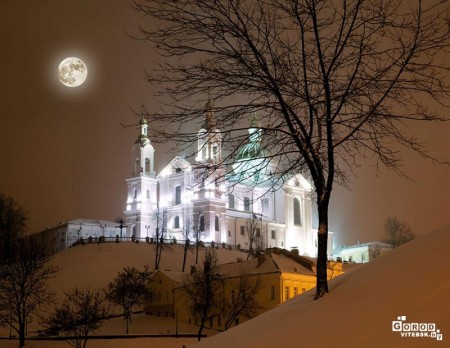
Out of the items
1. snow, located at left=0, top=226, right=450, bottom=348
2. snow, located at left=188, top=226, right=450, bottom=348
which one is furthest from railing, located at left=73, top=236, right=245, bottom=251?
snow, located at left=188, top=226, right=450, bottom=348

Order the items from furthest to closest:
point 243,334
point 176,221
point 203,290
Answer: point 176,221
point 203,290
point 243,334

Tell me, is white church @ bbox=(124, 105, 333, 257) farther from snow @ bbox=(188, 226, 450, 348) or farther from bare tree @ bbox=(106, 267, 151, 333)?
snow @ bbox=(188, 226, 450, 348)

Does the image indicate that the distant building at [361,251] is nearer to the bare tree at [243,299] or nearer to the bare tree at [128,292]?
the bare tree at [128,292]

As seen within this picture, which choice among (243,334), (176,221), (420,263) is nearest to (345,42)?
(420,263)

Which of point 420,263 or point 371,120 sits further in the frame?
point 371,120

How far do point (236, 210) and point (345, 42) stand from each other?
91895mm

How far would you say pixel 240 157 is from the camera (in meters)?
14.3

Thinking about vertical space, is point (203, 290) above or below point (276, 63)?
below

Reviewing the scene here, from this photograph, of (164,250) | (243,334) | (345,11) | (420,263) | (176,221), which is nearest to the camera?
(420,263)

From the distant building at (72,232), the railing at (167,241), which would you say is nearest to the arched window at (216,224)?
the railing at (167,241)

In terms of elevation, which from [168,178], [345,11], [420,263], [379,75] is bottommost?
[420,263]

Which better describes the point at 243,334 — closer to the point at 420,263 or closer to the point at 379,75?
the point at 420,263

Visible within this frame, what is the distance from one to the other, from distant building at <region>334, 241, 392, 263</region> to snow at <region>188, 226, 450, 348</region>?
112750 millimetres

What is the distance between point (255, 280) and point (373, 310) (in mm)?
46254
